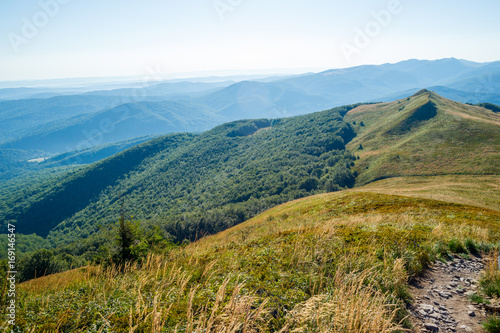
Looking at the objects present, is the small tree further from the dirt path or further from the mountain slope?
the mountain slope

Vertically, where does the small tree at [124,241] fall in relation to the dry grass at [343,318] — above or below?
below

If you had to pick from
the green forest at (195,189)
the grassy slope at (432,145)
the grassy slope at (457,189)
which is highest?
the grassy slope at (432,145)

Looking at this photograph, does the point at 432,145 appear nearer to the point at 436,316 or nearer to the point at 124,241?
the point at 436,316

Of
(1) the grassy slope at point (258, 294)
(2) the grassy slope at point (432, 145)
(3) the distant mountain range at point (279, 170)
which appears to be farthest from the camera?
(3) the distant mountain range at point (279, 170)

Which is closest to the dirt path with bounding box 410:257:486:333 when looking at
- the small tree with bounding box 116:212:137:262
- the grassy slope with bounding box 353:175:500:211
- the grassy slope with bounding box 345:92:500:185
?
the small tree with bounding box 116:212:137:262

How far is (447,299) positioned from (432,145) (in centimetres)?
9835

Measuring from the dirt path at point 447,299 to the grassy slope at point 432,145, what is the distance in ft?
239

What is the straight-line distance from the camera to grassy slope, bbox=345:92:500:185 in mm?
65875

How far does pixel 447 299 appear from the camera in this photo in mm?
5625

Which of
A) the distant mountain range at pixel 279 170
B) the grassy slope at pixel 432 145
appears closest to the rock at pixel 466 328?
the distant mountain range at pixel 279 170

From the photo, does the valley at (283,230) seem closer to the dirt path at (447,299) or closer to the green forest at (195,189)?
the dirt path at (447,299)

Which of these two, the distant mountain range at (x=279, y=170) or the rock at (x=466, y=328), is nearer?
the rock at (x=466, y=328)

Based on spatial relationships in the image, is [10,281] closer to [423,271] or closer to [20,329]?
[20,329]

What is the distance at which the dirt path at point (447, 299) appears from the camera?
467 cm
